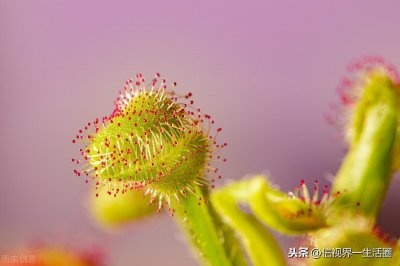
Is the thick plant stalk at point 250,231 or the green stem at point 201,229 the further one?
the thick plant stalk at point 250,231

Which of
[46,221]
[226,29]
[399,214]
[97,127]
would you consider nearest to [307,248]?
[97,127]

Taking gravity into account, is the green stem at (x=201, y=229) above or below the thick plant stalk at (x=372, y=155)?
below

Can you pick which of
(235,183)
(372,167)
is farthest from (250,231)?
(372,167)

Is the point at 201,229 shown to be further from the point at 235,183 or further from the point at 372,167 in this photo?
the point at 372,167

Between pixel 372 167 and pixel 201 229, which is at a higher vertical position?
pixel 372 167

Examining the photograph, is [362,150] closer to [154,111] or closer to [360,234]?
[360,234]

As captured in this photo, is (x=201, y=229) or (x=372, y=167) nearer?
(x=201, y=229)

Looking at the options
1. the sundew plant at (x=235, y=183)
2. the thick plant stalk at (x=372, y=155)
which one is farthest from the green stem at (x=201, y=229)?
the thick plant stalk at (x=372, y=155)

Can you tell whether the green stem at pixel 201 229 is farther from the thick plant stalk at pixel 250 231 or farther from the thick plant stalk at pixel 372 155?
the thick plant stalk at pixel 372 155
